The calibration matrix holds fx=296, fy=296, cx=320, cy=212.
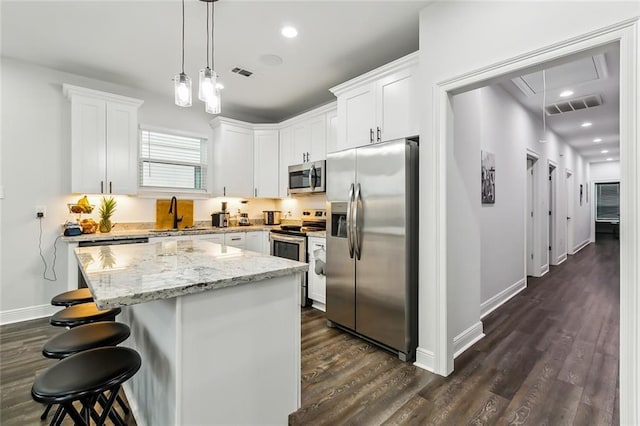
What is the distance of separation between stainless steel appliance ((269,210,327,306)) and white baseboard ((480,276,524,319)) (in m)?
2.12

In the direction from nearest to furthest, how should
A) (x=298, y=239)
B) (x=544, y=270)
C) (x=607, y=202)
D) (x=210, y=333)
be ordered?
(x=210, y=333), (x=298, y=239), (x=544, y=270), (x=607, y=202)

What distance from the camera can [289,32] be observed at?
274cm

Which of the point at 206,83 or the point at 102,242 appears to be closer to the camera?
the point at 206,83

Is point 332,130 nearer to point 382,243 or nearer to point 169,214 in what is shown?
point 382,243

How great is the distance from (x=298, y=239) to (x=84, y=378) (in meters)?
2.77

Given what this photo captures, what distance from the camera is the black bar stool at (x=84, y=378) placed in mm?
1050

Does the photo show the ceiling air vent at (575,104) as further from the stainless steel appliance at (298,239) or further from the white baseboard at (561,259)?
the stainless steel appliance at (298,239)

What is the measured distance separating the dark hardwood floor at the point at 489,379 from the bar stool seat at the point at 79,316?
130 centimetres

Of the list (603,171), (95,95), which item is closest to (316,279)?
(95,95)

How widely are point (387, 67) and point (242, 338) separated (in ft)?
8.56

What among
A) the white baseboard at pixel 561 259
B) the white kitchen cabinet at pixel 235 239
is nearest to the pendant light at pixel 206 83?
the white kitchen cabinet at pixel 235 239

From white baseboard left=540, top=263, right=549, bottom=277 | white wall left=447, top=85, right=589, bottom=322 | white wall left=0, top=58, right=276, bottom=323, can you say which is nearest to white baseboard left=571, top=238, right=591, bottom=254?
white baseboard left=540, top=263, right=549, bottom=277

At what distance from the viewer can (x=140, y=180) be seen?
4152 millimetres

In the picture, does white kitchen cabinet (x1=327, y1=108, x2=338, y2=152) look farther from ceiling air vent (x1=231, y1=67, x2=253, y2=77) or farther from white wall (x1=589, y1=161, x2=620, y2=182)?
white wall (x1=589, y1=161, x2=620, y2=182)
